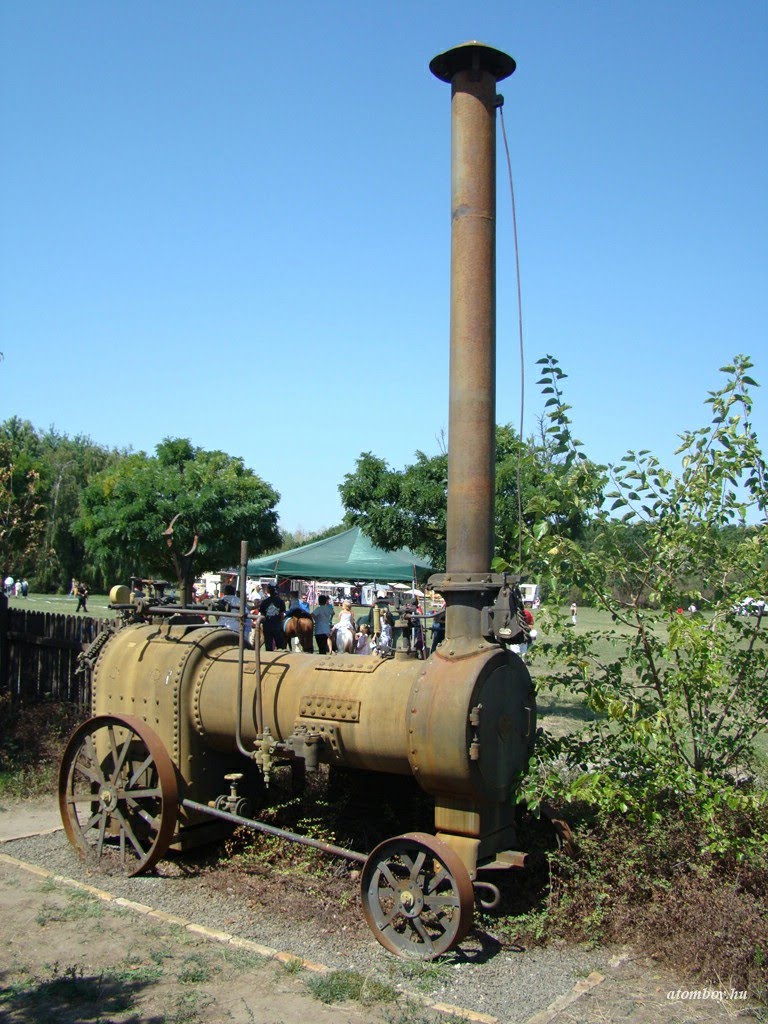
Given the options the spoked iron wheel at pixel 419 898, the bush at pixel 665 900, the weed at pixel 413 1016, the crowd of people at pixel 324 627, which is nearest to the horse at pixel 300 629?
the crowd of people at pixel 324 627

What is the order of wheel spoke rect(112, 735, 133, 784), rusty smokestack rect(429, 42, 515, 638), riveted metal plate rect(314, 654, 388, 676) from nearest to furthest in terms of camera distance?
rusty smokestack rect(429, 42, 515, 638) < riveted metal plate rect(314, 654, 388, 676) < wheel spoke rect(112, 735, 133, 784)

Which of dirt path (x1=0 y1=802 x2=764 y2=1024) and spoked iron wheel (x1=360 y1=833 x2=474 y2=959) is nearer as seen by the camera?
dirt path (x1=0 y1=802 x2=764 y2=1024)

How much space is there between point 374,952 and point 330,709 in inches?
56.3

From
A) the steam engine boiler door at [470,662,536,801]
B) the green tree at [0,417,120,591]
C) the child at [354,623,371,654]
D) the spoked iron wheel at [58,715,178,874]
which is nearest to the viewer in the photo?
the steam engine boiler door at [470,662,536,801]

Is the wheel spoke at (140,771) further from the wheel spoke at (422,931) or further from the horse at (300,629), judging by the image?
the horse at (300,629)

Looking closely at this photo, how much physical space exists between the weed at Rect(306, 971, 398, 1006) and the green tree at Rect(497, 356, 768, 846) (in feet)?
4.34

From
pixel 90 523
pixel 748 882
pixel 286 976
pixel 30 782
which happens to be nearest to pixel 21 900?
pixel 286 976

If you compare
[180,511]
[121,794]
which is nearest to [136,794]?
[121,794]

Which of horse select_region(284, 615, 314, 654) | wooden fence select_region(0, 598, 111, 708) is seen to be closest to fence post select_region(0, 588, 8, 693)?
wooden fence select_region(0, 598, 111, 708)

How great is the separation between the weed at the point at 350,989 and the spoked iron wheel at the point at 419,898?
15.9 inches

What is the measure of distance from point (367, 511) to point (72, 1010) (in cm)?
1249

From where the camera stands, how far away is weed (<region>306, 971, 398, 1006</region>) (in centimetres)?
463

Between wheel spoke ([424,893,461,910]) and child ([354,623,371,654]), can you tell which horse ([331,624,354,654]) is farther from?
wheel spoke ([424,893,461,910])

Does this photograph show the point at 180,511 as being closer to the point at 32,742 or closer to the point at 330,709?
the point at 32,742
